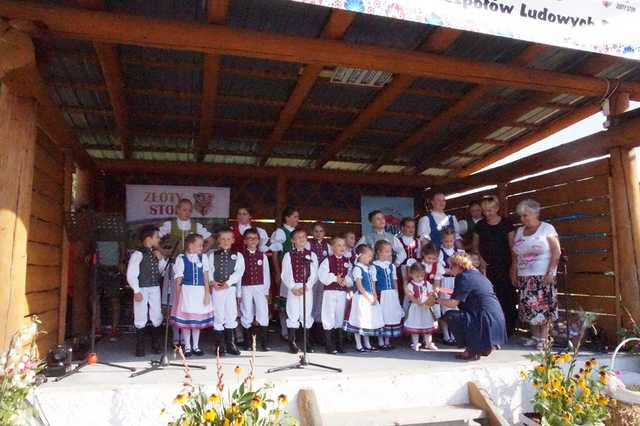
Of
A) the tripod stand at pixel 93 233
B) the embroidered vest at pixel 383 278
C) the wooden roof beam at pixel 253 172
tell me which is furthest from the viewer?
the wooden roof beam at pixel 253 172

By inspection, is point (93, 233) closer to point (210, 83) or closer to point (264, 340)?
point (210, 83)

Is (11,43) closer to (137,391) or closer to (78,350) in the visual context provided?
(137,391)

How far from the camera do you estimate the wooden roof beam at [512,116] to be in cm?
512

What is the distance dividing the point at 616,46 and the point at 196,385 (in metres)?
4.64

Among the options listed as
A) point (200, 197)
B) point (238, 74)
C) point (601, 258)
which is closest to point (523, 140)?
point (601, 258)

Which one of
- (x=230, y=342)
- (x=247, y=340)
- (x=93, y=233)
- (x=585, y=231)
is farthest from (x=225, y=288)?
(x=585, y=231)

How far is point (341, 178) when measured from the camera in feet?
28.3

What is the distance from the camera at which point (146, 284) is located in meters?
5.25

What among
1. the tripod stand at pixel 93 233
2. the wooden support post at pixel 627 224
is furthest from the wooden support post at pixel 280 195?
the wooden support post at pixel 627 224

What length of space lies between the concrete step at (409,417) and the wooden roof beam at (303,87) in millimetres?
3218

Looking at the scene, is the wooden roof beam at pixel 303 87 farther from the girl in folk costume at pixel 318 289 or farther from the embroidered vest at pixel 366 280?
the embroidered vest at pixel 366 280

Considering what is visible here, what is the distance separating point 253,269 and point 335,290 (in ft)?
3.17

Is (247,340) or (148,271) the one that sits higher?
(148,271)

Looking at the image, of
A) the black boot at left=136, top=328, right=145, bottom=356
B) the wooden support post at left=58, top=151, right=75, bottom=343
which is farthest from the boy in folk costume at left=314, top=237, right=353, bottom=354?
the wooden support post at left=58, top=151, right=75, bottom=343
